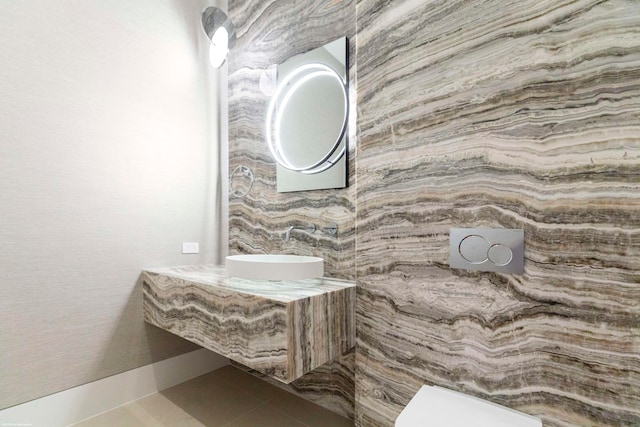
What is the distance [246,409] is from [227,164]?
5.56ft

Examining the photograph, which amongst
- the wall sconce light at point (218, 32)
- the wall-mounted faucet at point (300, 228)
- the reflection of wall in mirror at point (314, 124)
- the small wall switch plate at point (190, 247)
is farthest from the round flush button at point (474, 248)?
the wall sconce light at point (218, 32)

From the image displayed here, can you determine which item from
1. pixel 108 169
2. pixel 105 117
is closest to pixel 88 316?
pixel 108 169

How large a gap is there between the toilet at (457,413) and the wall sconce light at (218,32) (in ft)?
7.37

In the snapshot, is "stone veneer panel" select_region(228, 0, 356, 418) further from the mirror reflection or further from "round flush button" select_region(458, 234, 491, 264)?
"round flush button" select_region(458, 234, 491, 264)

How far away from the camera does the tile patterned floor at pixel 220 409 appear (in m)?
1.61

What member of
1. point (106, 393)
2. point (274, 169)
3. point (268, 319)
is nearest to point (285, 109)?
point (274, 169)

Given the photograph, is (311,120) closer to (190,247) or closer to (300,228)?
(300,228)

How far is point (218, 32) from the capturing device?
2.03m

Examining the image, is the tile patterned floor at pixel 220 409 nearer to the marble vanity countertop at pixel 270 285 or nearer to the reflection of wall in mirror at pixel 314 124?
the marble vanity countertop at pixel 270 285

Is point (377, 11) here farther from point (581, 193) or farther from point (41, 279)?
point (41, 279)

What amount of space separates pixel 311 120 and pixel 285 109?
243 millimetres

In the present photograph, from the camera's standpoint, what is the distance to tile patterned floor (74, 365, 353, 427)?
1610 mm

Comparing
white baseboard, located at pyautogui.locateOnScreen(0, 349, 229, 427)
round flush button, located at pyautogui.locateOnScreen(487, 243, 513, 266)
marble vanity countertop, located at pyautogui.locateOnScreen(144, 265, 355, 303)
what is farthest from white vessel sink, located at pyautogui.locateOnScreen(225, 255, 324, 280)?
white baseboard, located at pyautogui.locateOnScreen(0, 349, 229, 427)

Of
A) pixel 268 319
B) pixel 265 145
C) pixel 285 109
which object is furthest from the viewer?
pixel 265 145
